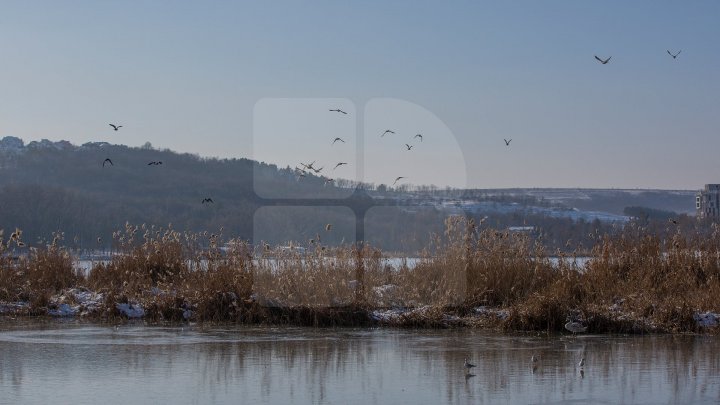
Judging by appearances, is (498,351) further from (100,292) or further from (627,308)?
(100,292)

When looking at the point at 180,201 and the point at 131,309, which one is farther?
the point at 180,201

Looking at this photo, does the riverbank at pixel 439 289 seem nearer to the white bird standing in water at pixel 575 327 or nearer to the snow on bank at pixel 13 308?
the snow on bank at pixel 13 308

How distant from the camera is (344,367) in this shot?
10422 mm

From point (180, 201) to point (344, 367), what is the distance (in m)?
82.0

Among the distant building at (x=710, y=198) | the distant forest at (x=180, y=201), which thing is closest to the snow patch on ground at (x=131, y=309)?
the distant forest at (x=180, y=201)

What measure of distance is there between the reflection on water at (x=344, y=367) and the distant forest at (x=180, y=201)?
15.8 feet

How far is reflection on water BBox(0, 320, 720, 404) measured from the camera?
865 centimetres

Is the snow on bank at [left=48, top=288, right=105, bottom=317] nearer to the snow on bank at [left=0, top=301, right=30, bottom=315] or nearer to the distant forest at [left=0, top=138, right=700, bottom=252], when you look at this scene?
the snow on bank at [left=0, top=301, right=30, bottom=315]

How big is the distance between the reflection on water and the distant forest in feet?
15.8

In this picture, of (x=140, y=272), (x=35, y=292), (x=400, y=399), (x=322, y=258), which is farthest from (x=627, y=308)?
(x=35, y=292)

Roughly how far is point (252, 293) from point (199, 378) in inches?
217

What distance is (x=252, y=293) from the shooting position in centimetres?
1512

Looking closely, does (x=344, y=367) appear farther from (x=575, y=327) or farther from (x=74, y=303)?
(x=74, y=303)

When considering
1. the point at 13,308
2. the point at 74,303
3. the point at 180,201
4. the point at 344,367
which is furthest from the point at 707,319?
the point at 180,201
